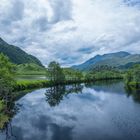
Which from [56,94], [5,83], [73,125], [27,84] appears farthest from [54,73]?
[73,125]

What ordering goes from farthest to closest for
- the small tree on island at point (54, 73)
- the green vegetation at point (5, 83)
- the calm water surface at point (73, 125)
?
the small tree on island at point (54, 73) < the green vegetation at point (5, 83) < the calm water surface at point (73, 125)

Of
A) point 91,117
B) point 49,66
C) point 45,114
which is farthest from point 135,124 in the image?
point 49,66

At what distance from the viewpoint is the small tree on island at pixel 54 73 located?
159 meters

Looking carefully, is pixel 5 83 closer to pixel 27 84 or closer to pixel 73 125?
pixel 73 125

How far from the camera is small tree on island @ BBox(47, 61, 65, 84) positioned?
15925 centimetres

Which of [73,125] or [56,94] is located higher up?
[56,94]

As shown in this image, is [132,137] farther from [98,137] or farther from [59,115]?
[59,115]

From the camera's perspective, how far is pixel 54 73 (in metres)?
160

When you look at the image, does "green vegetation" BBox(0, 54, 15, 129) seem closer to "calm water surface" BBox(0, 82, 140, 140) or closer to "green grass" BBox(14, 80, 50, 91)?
"calm water surface" BBox(0, 82, 140, 140)

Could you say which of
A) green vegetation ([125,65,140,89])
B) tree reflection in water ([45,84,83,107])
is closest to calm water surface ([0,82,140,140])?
tree reflection in water ([45,84,83,107])

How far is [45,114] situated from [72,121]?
35.2ft

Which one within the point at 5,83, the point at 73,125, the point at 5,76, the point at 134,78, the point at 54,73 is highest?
the point at 54,73

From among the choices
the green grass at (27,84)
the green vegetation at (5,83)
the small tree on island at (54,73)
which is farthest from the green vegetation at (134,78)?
the green vegetation at (5,83)

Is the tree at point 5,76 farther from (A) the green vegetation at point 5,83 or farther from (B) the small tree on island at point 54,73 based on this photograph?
(B) the small tree on island at point 54,73
